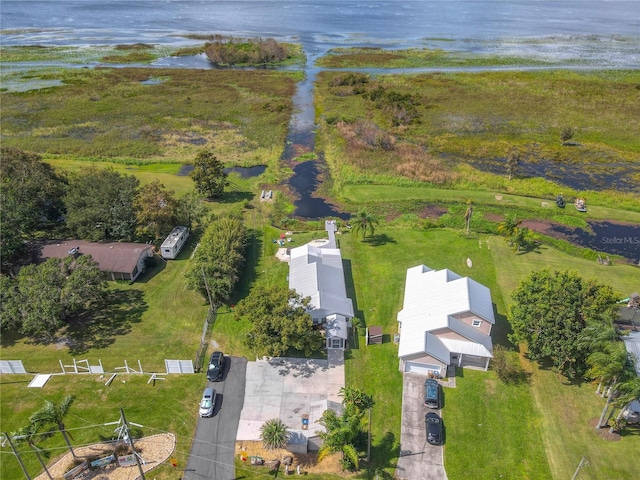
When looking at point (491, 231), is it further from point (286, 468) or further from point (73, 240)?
point (73, 240)

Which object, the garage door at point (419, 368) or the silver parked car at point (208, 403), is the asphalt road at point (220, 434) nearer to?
the silver parked car at point (208, 403)

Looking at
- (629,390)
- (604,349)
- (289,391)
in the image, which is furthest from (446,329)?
(289,391)

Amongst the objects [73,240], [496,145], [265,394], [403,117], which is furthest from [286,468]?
[403,117]

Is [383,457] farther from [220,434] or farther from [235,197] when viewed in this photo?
[235,197]

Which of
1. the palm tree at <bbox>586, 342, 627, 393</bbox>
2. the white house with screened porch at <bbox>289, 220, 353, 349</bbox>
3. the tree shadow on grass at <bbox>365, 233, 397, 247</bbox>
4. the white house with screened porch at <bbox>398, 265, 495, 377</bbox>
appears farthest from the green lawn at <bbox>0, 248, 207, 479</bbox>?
the palm tree at <bbox>586, 342, 627, 393</bbox>

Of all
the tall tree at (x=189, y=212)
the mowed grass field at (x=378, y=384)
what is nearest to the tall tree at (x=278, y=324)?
the mowed grass field at (x=378, y=384)
